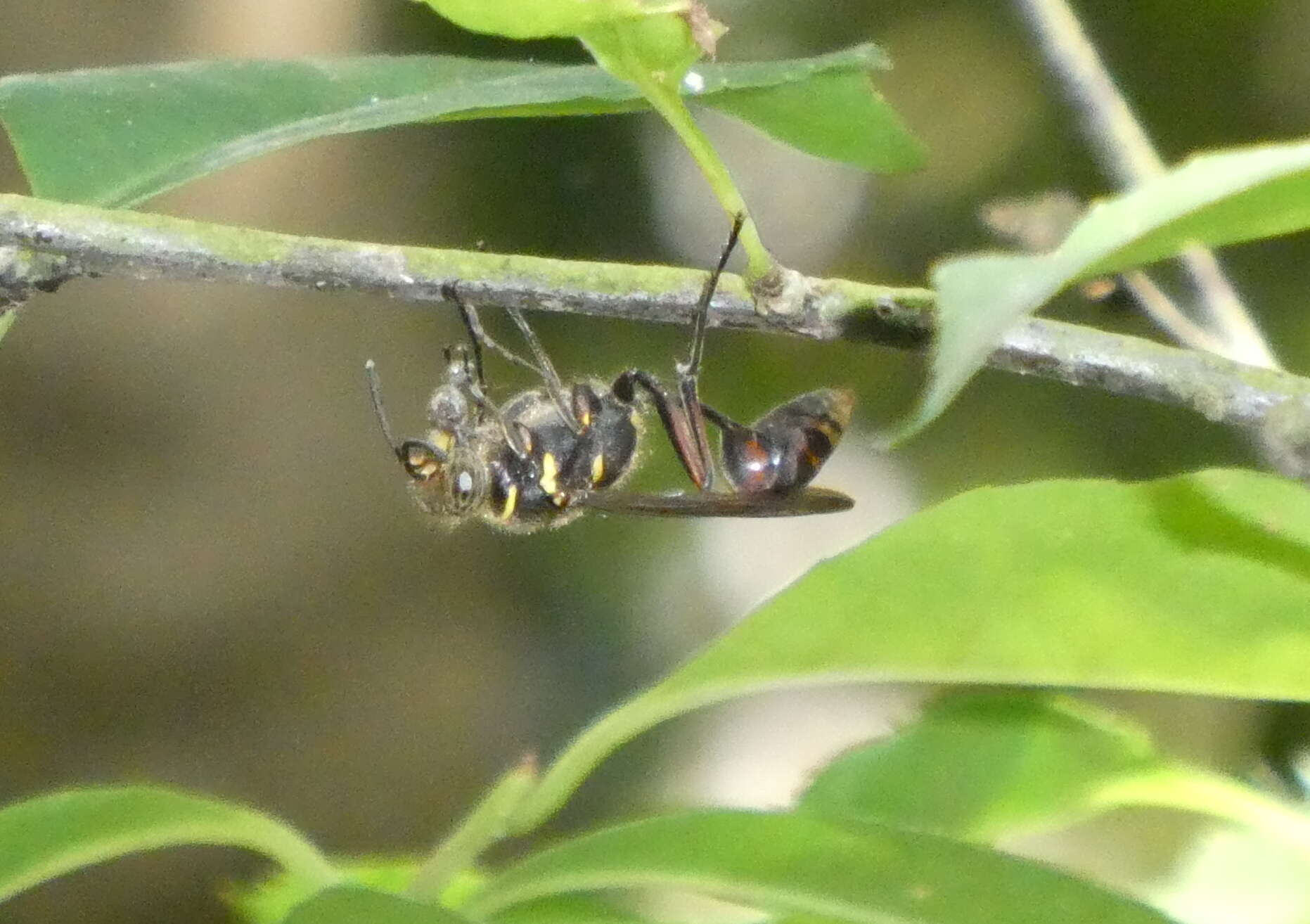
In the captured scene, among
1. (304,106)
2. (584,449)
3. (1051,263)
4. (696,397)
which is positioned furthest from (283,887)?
(1051,263)

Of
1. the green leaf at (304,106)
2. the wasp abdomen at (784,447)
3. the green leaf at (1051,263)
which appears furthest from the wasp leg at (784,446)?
the green leaf at (1051,263)

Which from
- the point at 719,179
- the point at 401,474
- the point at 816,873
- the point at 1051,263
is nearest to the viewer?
the point at 1051,263

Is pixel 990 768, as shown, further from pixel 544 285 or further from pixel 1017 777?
pixel 544 285

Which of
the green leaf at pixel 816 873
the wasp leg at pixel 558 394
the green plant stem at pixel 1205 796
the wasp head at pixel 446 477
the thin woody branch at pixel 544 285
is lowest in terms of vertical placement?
the green leaf at pixel 816 873

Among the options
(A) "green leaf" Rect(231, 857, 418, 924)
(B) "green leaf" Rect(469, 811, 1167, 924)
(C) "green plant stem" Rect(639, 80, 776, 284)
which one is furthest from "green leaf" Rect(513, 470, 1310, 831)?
(A) "green leaf" Rect(231, 857, 418, 924)

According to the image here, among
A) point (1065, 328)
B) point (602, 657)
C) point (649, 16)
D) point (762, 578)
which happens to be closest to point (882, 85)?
point (762, 578)

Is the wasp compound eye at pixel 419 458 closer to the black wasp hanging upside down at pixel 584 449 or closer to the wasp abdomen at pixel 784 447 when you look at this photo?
the black wasp hanging upside down at pixel 584 449

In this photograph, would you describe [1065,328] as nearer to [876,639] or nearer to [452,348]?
[876,639]
